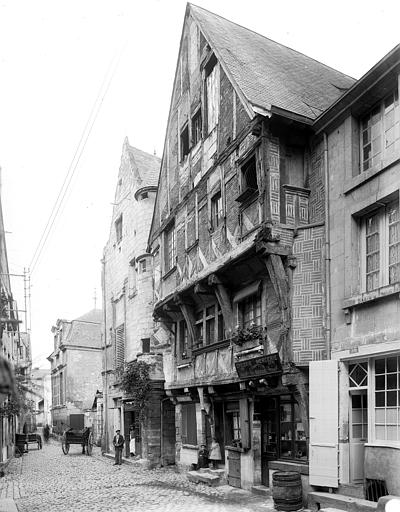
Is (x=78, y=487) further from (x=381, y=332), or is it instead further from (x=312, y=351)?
(x=381, y=332)

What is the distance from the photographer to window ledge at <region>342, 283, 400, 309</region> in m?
10.2

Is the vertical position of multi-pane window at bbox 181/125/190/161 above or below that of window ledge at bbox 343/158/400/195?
above

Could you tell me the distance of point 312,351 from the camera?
485 inches

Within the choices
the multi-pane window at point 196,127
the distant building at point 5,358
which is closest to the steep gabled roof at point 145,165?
the distant building at point 5,358

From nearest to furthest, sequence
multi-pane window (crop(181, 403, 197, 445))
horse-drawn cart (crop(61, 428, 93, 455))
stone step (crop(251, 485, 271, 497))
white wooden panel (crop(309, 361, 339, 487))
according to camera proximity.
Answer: white wooden panel (crop(309, 361, 339, 487)), stone step (crop(251, 485, 271, 497)), multi-pane window (crop(181, 403, 197, 445)), horse-drawn cart (crop(61, 428, 93, 455))

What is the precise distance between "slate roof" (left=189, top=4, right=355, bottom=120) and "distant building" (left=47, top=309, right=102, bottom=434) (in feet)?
113

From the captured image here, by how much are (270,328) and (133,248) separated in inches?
542

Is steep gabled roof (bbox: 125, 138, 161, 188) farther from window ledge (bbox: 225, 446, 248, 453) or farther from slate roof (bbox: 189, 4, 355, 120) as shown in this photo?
window ledge (bbox: 225, 446, 248, 453)

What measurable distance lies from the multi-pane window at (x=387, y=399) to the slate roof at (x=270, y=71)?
19.0 feet

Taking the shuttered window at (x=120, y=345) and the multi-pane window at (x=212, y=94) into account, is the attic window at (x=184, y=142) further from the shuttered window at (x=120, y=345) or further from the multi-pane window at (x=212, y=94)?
the shuttered window at (x=120, y=345)

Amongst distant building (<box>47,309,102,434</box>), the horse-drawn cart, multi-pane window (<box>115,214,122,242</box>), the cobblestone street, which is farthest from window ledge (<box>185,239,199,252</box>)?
distant building (<box>47,309,102,434</box>)

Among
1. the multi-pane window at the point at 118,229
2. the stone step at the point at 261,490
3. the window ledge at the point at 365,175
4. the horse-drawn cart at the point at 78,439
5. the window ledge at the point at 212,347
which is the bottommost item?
the horse-drawn cart at the point at 78,439

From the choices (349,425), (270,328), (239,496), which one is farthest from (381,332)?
(239,496)

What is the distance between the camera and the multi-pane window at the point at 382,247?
10.6m
